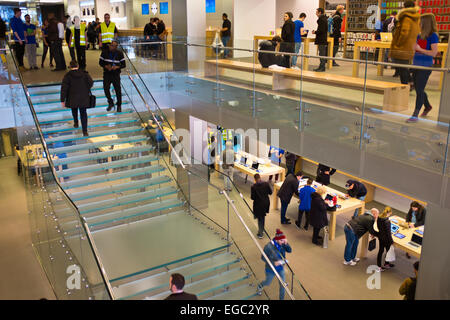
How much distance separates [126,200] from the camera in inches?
335

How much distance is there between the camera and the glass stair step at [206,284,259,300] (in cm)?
692

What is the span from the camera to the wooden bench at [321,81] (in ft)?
19.6

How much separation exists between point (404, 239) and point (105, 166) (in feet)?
19.1

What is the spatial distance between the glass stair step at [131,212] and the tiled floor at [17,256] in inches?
62.6

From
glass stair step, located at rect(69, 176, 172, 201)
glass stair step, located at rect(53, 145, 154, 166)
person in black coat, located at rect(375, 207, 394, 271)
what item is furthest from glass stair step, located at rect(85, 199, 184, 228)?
person in black coat, located at rect(375, 207, 394, 271)

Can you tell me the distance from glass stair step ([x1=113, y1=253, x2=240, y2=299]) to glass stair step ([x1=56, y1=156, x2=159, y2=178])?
100 inches

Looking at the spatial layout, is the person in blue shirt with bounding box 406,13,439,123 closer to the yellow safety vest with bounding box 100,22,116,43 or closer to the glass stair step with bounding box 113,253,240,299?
the glass stair step with bounding box 113,253,240,299

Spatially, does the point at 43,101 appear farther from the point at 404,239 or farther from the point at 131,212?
the point at 404,239

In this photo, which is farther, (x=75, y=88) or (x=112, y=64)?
(x=112, y=64)

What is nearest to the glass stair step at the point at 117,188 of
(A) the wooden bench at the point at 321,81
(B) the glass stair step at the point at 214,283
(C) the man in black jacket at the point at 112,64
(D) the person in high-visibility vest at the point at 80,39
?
(C) the man in black jacket at the point at 112,64

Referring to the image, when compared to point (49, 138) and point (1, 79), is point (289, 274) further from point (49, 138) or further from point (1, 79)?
point (1, 79)

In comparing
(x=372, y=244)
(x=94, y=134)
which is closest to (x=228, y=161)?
(x=94, y=134)

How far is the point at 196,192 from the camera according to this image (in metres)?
8.41
